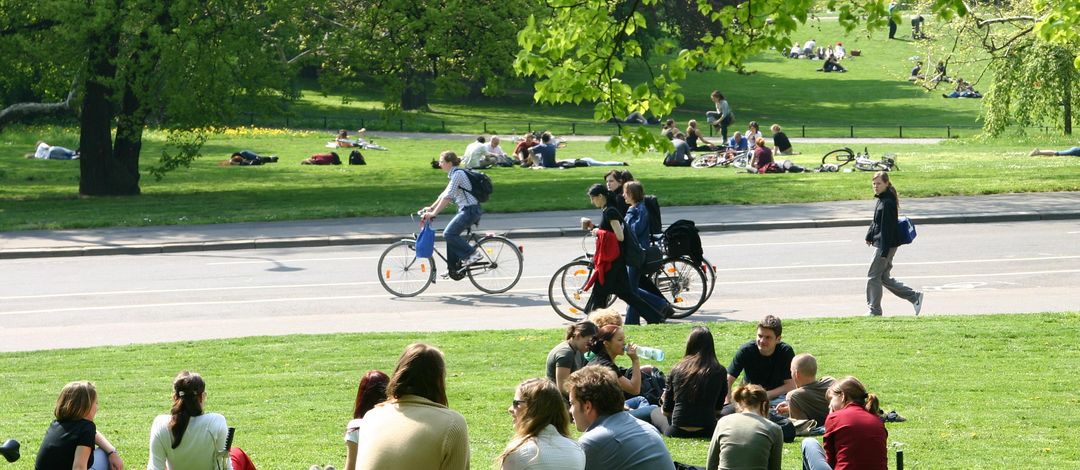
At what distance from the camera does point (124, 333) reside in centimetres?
1599

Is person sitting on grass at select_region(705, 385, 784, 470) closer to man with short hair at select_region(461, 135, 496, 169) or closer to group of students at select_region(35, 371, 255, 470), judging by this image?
group of students at select_region(35, 371, 255, 470)

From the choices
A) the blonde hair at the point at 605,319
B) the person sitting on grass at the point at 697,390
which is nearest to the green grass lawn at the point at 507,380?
the person sitting on grass at the point at 697,390

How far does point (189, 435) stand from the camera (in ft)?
25.4

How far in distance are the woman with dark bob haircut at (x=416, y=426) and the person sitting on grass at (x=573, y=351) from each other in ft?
12.9

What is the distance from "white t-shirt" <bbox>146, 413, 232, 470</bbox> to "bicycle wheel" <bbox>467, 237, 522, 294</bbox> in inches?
412

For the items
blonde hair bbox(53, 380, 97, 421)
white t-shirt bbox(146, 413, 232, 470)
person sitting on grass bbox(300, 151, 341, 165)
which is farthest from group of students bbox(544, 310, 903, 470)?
person sitting on grass bbox(300, 151, 341, 165)

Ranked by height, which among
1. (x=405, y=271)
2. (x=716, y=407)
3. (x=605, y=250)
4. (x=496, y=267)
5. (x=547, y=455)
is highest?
(x=547, y=455)

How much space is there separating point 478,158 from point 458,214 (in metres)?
18.4

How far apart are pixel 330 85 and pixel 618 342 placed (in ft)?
73.5

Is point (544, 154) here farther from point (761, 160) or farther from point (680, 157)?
point (761, 160)

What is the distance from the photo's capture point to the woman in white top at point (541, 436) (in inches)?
232

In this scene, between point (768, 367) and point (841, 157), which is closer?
point (768, 367)

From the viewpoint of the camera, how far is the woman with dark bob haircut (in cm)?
553

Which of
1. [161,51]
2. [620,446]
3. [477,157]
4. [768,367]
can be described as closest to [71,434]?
[620,446]
